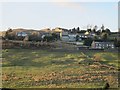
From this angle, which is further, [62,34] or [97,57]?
[62,34]

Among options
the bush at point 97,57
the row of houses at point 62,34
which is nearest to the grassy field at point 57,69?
the bush at point 97,57

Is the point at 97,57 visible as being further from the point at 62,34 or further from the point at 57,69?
the point at 62,34

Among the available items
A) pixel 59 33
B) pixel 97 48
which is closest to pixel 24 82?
pixel 97 48

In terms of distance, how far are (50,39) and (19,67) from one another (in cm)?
907

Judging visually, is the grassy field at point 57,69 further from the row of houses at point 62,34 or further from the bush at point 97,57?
the row of houses at point 62,34

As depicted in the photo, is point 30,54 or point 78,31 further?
point 78,31

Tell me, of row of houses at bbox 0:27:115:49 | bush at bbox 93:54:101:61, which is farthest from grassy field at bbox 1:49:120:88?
row of houses at bbox 0:27:115:49

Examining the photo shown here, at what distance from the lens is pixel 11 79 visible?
16719 millimetres

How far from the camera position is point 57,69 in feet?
63.1

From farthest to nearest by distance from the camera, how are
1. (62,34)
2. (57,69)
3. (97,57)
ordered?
(62,34) → (97,57) → (57,69)

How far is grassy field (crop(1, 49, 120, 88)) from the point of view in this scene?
52.6 ft

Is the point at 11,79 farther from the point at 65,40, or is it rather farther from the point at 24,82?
the point at 65,40

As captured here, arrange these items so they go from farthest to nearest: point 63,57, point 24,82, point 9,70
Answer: point 63,57 → point 9,70 → point 24,82

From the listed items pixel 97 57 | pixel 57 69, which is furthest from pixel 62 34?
pixel 57 69
